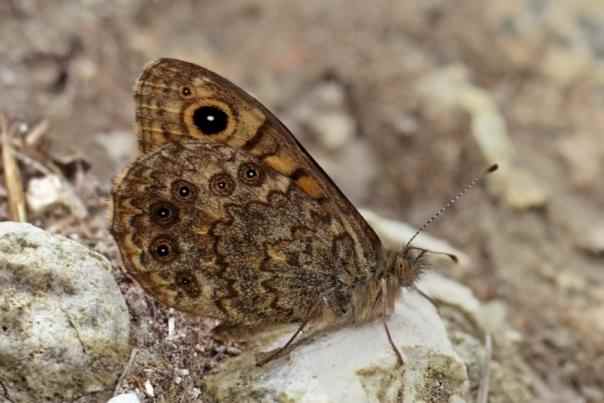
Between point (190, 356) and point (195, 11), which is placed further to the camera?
point (195, 11)

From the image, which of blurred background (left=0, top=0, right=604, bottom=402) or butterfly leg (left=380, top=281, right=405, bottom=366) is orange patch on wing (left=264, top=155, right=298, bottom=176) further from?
blurred background (left=0, top=0, right=604, bottom=402)

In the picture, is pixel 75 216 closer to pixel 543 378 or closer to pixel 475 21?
pixel 543 378

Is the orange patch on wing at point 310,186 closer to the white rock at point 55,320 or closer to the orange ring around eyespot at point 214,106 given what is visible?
the orange ring around eyespot at point 214,106

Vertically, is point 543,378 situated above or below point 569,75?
below

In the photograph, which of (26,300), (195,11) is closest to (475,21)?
(195,11)

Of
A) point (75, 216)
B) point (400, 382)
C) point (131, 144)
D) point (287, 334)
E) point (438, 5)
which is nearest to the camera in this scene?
point (400, 382)

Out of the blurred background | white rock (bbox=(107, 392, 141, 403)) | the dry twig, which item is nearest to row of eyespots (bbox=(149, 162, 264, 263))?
white rock (bbox=(107, 392, 141, 403))

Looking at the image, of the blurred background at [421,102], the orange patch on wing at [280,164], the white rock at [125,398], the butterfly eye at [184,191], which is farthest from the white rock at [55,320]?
the blurred background at [421,102]
